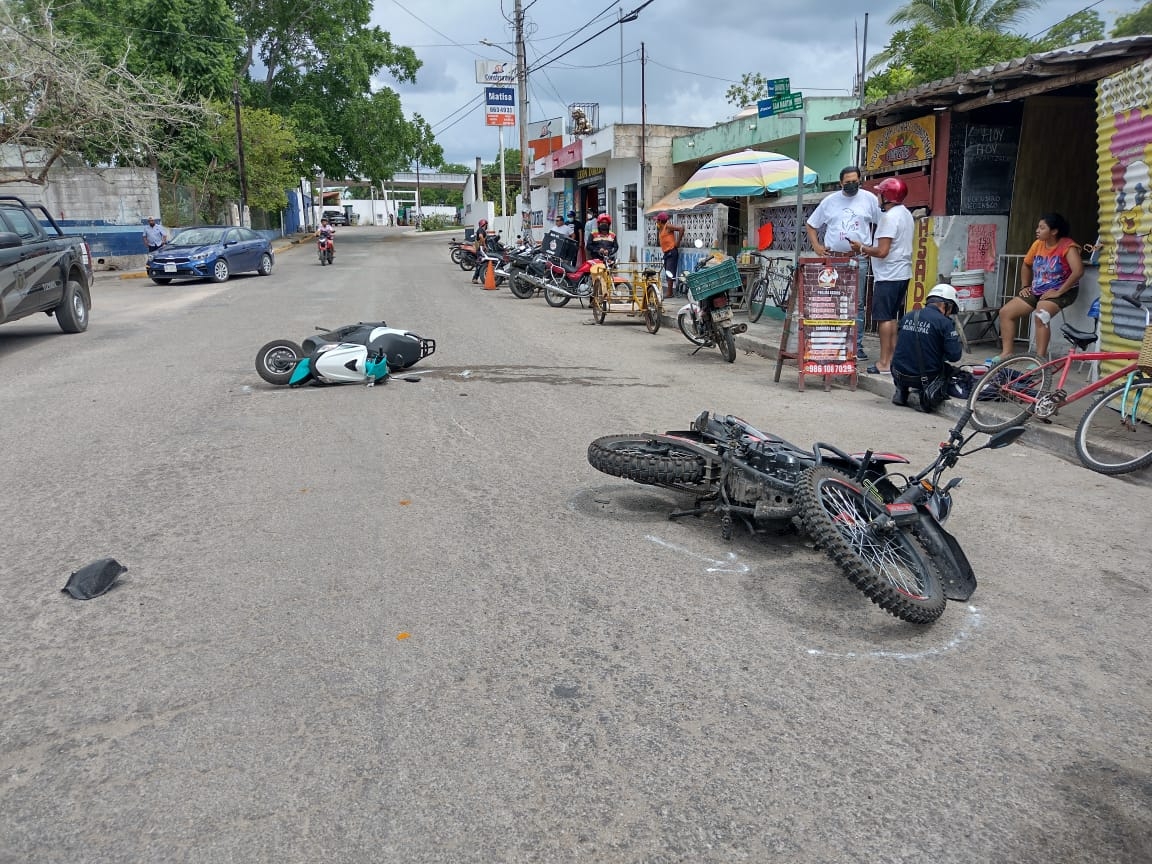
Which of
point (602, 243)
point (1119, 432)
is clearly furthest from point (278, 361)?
point (602, 243)

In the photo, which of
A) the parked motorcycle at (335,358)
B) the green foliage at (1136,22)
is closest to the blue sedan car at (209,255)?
the parked motorcycle at (335,358)

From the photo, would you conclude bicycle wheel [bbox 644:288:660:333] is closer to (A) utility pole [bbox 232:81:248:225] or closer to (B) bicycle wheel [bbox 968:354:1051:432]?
(B) bicycle wheel [bbox 968:354:1051:432]


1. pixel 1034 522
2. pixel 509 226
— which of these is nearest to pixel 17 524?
pixel 1034 522

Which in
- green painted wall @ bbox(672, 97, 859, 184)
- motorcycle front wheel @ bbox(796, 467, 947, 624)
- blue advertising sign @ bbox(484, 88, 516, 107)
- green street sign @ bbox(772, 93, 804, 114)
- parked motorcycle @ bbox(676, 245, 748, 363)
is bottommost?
motorcycle front wheel @ bbox(796, 467, 947, 624)

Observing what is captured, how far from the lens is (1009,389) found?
7.68m

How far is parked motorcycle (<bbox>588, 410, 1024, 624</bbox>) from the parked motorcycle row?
19.6ft

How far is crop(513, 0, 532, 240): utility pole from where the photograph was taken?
3075 cm

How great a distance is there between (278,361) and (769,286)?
29.4 ft

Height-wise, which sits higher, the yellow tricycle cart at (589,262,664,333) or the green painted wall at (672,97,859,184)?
the green painted wall at (672,97,859,184)

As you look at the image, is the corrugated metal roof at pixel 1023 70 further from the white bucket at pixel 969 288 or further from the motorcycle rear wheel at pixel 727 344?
the motorcycle rear wheel at pixel 727 344

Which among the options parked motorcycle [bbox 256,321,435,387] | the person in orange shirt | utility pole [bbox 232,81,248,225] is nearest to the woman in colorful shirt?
parked motorcycle [bbox 256,321,435,387]

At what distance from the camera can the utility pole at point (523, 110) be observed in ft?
101

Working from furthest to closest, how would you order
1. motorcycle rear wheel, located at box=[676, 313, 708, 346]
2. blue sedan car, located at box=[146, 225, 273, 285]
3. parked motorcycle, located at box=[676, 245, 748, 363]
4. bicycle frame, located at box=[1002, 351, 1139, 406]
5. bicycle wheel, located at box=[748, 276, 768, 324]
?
blue sedan car, located at box=[146, 225, 273, 285] < bicycle wheel, located at box=[748, 276, 768, 324] < motorcycle rear wheel, located at box=[676, 313, 708, 346] < parked motorcycle, located at box=[676, 245, 748, 363] < bicycle frame, located at box=[1002, 351, 1139, 406]

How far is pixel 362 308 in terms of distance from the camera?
16.2 metres
